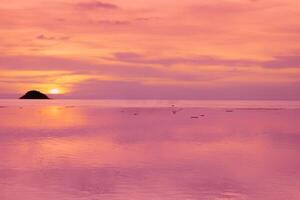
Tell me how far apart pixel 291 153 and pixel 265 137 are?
13.2m

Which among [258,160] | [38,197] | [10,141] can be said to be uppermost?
[10,141]

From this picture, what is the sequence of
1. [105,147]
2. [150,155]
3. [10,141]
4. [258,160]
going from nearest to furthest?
1. [258,160]
2. [150,155]
3. [105,147]
4. [10,141]

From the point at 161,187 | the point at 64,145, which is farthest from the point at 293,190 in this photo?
the point at 64,145

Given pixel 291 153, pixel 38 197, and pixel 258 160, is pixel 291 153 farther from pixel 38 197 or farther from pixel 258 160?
pixel 38 197

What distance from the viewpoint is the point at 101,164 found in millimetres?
28188

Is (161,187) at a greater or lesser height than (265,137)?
lesser

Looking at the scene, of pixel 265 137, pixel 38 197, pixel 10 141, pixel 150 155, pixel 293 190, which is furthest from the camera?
pixel 265 137

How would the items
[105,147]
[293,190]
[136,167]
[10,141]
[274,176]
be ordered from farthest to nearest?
1. [10,141]
2. [105,147]
3. [136,167]
4. [274,176]
5. [293,190]

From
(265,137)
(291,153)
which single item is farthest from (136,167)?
(265,137)

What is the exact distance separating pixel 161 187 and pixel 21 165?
1048 centimetres

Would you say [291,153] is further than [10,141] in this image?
No

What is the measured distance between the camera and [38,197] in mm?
19375

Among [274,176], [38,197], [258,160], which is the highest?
[258,160]

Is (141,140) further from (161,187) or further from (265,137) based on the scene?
(161,187)
